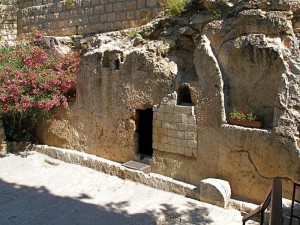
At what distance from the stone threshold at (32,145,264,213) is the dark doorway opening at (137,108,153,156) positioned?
0.62 metres

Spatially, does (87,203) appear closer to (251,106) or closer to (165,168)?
(165,168)

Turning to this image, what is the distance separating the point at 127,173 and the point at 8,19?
678 centimetres

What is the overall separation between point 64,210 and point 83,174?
1605mm

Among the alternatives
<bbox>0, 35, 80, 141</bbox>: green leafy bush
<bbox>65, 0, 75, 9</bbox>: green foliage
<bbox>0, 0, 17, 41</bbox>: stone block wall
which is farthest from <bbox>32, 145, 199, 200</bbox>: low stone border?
<bbox>0, 0, 17, 41</bbox>: stone block wall

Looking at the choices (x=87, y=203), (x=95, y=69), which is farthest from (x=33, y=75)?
(x=87, y=203)

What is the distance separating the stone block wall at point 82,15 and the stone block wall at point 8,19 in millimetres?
199

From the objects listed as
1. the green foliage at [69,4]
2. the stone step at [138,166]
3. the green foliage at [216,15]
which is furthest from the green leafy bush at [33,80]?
the green foliage at [216,15]

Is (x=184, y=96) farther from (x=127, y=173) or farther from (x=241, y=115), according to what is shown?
(x=127, y=173)

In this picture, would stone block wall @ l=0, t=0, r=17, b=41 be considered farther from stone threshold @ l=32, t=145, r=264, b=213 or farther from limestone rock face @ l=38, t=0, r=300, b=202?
limestone rock face @ l=38, t=0, r=300, b=202

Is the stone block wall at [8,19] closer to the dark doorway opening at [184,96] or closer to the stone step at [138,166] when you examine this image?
the stone step at [138,166]

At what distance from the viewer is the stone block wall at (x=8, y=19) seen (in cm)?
1073

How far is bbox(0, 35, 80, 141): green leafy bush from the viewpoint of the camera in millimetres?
7879

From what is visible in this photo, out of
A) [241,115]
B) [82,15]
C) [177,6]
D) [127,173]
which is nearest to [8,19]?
[82,15]

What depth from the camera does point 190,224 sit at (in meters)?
5.19
